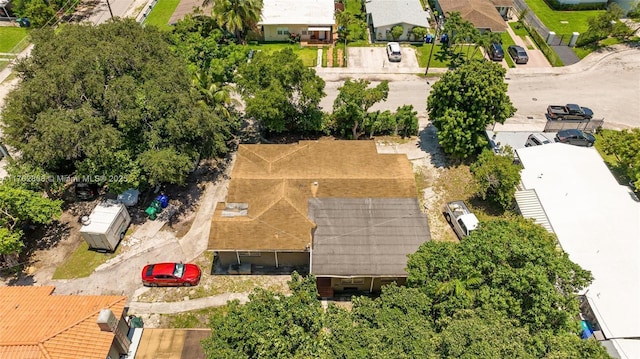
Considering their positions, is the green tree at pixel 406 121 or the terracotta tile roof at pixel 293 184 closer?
the terracotta tile roof at pixel 293 184

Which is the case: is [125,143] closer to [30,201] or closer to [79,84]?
[79,84]

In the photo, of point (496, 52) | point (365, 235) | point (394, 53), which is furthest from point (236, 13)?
point (365, 235)

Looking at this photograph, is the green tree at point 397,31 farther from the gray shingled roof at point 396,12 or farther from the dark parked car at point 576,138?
the dark parked car at point 576,138

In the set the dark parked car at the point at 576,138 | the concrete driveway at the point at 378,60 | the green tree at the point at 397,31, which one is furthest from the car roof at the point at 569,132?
Answer: the green tree at the point at 397,31

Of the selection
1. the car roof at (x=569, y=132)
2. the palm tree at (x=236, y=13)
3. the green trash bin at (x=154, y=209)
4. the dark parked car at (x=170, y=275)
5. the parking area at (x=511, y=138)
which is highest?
the palm tree at (x=236, y=13)

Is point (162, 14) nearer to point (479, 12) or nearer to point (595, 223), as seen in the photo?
point (479, 12)

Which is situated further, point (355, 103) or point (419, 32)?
point (419, 32)
